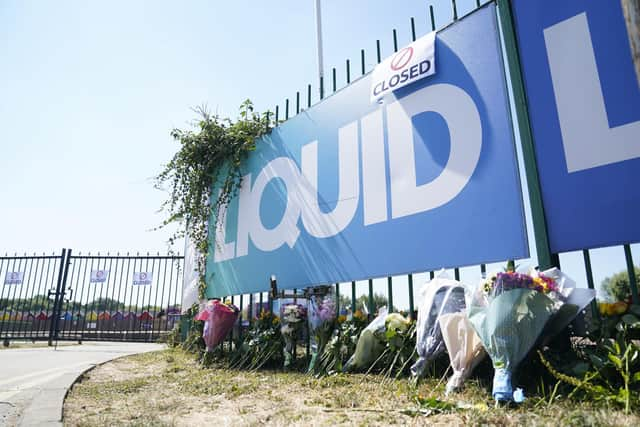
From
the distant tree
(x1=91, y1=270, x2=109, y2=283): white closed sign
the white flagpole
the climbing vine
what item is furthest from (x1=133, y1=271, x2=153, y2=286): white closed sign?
the distant tree

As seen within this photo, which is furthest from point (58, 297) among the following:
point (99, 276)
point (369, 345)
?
point (369, 345)

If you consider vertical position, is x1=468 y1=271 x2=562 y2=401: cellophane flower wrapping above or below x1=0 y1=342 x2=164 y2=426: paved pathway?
above

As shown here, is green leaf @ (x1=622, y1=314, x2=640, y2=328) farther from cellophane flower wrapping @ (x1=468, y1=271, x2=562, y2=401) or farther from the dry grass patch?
the dry grass patch

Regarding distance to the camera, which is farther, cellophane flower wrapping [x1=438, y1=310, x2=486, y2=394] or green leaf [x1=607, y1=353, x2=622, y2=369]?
cellophane flower wrapping [x1=438, y1=310, x2=486, y2=394]

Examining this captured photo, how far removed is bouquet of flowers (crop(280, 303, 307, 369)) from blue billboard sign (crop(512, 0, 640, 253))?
2340mm

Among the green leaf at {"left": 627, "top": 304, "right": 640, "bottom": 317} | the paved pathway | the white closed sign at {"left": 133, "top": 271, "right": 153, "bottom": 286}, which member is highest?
the white closed sign at {"left": 133, "top": 271, "right": 153, "bottom": 286}

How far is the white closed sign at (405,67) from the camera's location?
3.61 m

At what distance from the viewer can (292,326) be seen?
4.03 m

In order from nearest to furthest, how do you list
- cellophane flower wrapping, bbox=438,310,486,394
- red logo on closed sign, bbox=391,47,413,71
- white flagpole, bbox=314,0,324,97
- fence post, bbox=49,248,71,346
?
cellophane flower wrapping, bbox=438,310,486,394 < red logo on closed sign, bbox=391,47,413,71 < white flagpole, bbox=314,0,324,97 < fence post, bbox=49,248,71,346

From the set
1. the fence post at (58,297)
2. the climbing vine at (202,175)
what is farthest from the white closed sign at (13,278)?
the climbing vine at (202,175)

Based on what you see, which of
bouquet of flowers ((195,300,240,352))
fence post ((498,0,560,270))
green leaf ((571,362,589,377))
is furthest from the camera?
bouquet of flowers ((195,300,240,352))

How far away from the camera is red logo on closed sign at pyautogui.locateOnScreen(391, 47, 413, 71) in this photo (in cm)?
379

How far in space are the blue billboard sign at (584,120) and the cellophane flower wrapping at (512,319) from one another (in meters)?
0.57

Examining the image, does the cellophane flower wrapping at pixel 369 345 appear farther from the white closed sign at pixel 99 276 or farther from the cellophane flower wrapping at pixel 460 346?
the white closed sign at pixel 99 276
